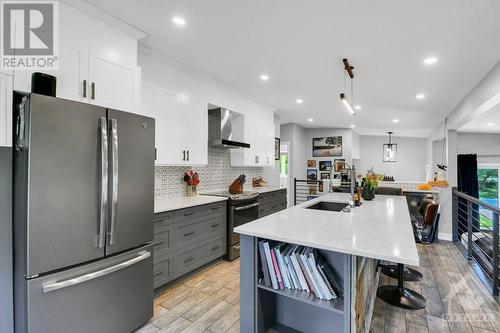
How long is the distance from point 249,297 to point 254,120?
361 cm

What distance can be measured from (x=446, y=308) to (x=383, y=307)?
1.97 ft

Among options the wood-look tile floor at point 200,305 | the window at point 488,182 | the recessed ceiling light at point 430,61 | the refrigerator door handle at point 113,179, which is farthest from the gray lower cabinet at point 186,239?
the window at point 488,182

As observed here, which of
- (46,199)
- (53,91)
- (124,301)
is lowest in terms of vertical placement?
(124,301)

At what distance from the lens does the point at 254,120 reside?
485 centimetres

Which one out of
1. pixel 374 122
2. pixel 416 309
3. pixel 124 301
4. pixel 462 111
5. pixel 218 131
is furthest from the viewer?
pixel 374 122

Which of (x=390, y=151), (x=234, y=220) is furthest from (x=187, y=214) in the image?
(x=390, y=151)

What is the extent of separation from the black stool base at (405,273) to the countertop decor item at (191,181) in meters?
2.76

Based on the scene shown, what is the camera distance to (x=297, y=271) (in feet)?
5.29

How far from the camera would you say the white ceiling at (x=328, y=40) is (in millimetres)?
2025

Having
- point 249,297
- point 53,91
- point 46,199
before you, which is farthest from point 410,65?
point 46,199

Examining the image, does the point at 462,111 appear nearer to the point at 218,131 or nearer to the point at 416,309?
Answer: the point at 416,309

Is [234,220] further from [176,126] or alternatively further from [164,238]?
[176,126]

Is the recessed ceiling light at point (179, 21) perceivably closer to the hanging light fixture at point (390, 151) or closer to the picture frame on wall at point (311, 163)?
the picture frame on wall at point (311, 163)

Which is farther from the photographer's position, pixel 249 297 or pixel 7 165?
pixel 249 297
